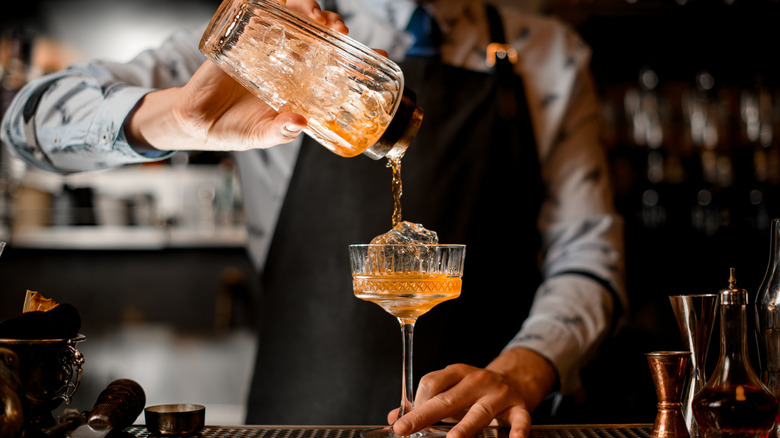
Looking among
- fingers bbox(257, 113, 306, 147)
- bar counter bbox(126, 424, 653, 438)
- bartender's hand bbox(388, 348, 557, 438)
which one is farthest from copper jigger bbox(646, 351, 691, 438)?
fingers bbox(257, 113, 306, 147)

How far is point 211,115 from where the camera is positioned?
3.49 ft

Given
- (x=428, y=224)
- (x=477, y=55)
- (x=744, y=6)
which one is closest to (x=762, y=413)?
(x=428, y=224)

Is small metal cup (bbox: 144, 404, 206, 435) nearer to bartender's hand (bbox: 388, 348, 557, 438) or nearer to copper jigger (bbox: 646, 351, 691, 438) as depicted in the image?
bartender's hand (bbox: 388, 348, 557, 438)

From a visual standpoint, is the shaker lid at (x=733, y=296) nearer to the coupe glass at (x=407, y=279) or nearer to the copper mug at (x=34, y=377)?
the coupe glass at (x=407, y=279)

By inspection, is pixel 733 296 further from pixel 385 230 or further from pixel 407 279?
pixel 385 230

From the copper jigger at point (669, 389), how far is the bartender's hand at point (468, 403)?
164 mm

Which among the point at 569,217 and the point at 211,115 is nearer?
the point at 211,115

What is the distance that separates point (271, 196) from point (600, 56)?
2.01 m

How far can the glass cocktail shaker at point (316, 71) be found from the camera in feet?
2.88

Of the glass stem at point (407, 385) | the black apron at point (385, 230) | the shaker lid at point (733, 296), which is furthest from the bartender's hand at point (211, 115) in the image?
the shaker lid at point (733, 296)

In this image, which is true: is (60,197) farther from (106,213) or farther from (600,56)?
(600,56)

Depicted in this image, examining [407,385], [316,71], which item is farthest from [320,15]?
[407,385]

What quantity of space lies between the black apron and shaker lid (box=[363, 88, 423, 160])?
1.91 feet

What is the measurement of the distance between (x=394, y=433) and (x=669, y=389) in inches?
13.2
